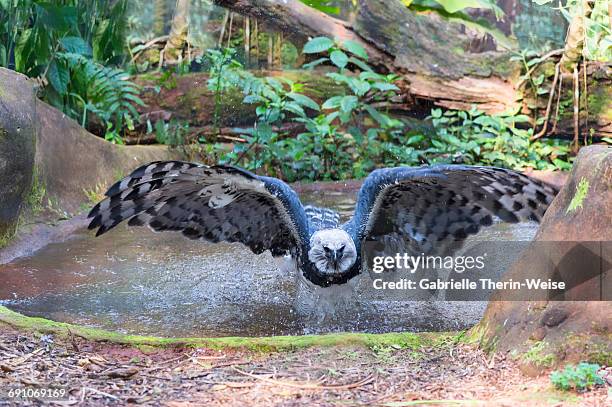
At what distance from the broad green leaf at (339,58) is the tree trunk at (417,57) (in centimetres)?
60

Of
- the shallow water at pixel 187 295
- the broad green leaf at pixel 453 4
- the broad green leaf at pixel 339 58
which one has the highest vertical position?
the broad green leaf at pixel 453 4

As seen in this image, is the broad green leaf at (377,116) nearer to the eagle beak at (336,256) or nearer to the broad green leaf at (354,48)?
the broad green leaf at (354,48)

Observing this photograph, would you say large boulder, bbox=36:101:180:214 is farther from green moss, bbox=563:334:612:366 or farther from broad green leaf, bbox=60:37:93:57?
green moss, bbox=563:334:612:366

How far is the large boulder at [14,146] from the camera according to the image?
5316 millimetres

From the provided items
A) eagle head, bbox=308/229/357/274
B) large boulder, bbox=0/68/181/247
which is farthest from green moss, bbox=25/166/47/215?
eagle head, bbox=308/229/357/274

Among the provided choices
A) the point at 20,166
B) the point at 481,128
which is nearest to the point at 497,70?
the point at 481,128

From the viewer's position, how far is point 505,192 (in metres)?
4.34

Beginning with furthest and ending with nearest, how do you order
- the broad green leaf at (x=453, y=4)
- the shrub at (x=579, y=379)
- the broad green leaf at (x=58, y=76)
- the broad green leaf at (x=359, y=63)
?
the broad green leaf at (x=453, y=4) → the broad green leaf at (x=359, y=63) → the broad green leaf at (x=58, y=76) → the shrub at (x=579, y=379)

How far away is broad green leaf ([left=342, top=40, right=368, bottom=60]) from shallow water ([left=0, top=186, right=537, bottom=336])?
9.96ft

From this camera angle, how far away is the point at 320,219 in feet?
17.4

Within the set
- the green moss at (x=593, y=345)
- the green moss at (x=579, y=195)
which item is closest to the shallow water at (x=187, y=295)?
the green moss at (x=579, y=195)

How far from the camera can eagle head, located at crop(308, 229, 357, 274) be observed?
461cm

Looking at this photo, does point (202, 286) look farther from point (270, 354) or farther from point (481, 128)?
point (481, 128)

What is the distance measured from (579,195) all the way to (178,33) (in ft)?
31.6
